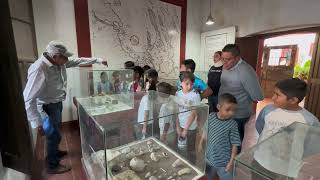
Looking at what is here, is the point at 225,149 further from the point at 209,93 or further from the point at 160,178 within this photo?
the point at 209,93

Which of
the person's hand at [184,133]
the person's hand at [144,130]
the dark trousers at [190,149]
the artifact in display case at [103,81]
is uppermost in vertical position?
the artifact in display case at [103,81]

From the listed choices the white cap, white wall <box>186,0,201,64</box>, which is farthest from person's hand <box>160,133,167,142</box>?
white wall <box>186,0,201,64</box>

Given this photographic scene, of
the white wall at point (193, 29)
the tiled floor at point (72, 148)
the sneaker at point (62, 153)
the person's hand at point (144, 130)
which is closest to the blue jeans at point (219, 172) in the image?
the tiled floor at point (72, 148)

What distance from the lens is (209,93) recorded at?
2.37 metres

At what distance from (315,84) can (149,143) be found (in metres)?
3.61

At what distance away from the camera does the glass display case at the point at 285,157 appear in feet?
2.22

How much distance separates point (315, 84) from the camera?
137 inches

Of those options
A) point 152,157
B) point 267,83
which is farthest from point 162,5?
point 267,83

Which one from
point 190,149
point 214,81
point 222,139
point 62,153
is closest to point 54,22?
point 62,153

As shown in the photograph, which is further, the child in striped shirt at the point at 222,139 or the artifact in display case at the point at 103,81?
the artifact in display case at the point at 103,81

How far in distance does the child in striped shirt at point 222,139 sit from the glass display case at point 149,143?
7cm

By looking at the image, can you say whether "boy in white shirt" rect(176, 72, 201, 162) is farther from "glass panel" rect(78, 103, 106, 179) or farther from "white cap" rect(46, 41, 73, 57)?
"white cap" rect(46, 41, 73, 57)

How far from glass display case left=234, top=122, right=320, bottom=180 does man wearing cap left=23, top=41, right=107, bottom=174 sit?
183cm

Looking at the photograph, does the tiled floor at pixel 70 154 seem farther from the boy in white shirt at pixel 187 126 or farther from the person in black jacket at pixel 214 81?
the person in black jacket at pixel 214 81
